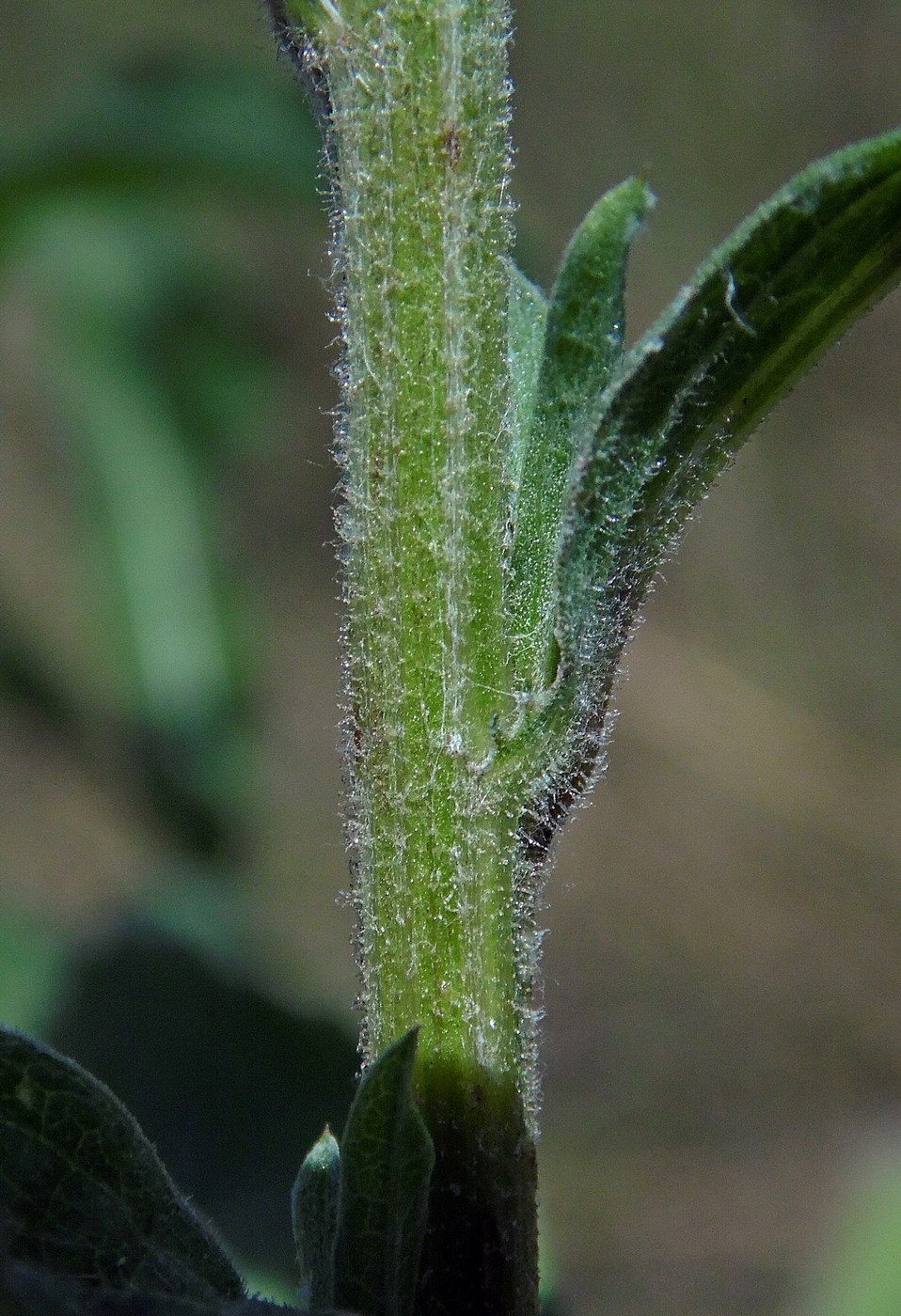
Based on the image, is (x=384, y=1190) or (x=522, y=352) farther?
(x=522, y=352)

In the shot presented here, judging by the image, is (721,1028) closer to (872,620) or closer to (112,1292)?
(872,620)

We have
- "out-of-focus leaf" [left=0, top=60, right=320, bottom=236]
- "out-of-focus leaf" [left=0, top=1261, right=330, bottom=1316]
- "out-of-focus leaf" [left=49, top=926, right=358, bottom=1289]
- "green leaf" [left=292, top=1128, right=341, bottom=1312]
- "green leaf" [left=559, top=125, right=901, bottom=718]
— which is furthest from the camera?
"out-of-focus leaf" [left=0, top=60, right=320, bottom=236]

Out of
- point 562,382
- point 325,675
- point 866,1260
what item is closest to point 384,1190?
point 562,382

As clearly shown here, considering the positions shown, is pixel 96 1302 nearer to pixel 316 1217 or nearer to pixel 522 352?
pixel 316 1217

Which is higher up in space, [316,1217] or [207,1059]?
[207,1059]

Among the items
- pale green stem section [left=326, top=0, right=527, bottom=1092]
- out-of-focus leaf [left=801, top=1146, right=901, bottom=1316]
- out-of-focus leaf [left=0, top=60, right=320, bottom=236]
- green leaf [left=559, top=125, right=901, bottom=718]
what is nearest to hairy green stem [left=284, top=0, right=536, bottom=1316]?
pale green stem section [left=326, top=0, right=527, bottom=1092]

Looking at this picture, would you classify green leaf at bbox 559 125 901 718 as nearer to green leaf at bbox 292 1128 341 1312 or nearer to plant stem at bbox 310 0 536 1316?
plant stem at bbox 310 0 536 1316

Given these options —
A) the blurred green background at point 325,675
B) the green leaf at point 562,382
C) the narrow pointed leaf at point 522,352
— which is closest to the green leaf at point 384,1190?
the green leaf at point 562,382

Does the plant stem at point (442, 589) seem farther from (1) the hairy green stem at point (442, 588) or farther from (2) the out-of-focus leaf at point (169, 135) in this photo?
(2) the out-of-focus leaf at point (169, 135)
